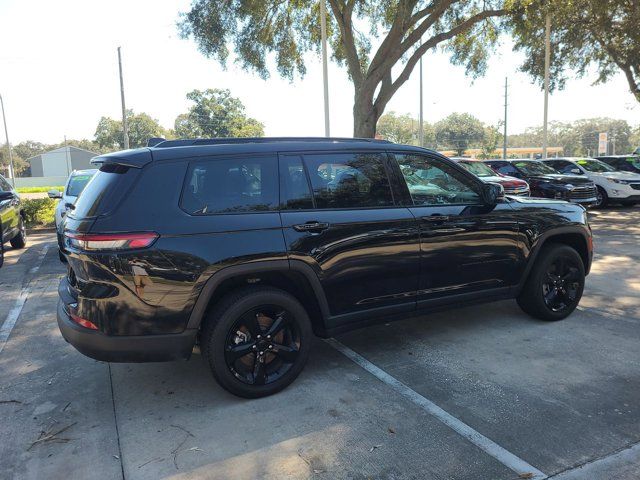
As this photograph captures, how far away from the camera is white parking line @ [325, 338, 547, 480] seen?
274cm

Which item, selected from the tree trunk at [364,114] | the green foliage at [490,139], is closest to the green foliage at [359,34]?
the tree trunk at [364,114]

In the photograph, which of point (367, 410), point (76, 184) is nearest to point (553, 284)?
point (367, 410)

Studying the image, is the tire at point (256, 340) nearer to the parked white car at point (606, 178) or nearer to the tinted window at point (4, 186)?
the tinted window at point (4, 186)

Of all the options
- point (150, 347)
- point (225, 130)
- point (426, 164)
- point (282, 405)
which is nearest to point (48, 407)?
point (150, 347)

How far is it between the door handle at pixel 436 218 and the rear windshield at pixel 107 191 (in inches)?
91.1

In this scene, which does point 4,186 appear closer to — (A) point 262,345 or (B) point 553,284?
(A) point 262,345

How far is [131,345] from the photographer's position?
10.5 feet

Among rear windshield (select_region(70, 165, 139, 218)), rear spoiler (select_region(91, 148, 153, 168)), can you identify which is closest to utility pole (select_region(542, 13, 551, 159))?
rear spoiler (select_region(91, 148, 153, 168))

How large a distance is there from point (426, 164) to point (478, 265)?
1.02 m

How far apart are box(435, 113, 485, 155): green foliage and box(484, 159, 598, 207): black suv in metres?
89.0

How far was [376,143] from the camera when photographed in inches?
167

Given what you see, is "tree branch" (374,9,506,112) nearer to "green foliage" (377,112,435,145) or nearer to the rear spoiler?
the rear spoiler

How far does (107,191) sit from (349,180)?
178cm

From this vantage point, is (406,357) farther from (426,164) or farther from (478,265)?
(426,164)
